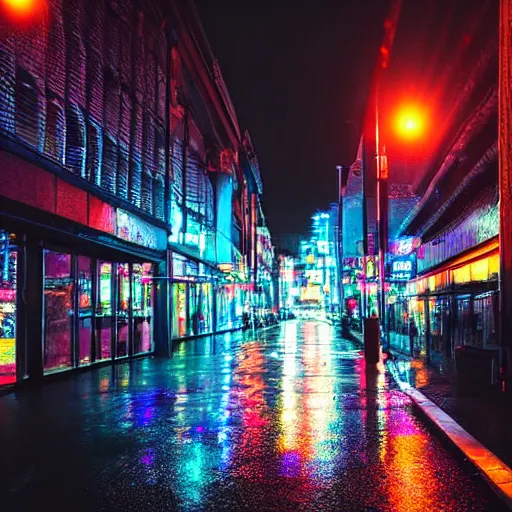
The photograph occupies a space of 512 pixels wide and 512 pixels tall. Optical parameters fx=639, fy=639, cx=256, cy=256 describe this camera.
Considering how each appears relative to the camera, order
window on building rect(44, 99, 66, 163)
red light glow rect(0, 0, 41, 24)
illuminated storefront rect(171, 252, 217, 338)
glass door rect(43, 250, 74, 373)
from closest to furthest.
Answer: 1. red light glow rect(0, 0, 41, 24)
2. window on building rect(44, 99, 66, 163)
3. glass door rect(43, 250, 74, 373)
4. illuminated storefront rect(171, 252, 217, 338)

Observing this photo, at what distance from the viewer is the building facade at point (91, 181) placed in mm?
12688

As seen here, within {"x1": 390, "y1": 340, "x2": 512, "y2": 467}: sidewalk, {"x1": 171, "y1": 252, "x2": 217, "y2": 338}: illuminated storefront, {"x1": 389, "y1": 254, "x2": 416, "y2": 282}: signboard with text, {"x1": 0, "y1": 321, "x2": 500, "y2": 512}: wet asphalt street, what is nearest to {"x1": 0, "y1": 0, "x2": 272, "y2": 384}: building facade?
{"x1": 171, "y1": 252, "x2": 217, "y2": 338}: illuminated storefront

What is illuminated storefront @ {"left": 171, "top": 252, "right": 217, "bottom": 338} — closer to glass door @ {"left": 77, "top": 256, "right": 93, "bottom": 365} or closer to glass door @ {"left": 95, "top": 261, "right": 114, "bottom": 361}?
glass door @ {"left": 95, "top": 261, "right": 114, "bottom": 361}

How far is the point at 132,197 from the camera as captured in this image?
19219mm

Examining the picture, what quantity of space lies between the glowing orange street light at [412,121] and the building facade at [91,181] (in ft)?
30.6

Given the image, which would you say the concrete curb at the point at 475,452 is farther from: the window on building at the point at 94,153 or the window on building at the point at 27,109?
the window on building at the point at 94,153

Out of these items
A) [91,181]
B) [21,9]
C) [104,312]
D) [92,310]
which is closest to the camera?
[21,9]

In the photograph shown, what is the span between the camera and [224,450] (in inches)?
306

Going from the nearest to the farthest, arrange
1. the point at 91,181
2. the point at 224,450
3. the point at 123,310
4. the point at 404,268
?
1. the point at 224,450
2. the point at 91,181
3. the point at 123,310
4. the point at 404,268

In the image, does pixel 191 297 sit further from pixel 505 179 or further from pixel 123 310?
pixel 505 179

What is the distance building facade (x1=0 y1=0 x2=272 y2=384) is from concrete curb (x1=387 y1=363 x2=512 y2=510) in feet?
26.3

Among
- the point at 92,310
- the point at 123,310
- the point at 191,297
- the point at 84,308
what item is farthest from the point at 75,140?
the point at 191,297

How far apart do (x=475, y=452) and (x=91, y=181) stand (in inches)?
454

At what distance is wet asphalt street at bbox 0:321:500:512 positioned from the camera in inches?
230
